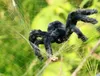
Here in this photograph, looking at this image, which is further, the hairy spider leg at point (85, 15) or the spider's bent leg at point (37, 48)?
the spider's bent leg at point (37, 48)

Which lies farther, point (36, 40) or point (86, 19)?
point (36, 40)

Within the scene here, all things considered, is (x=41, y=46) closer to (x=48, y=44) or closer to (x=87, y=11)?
(x=48, y=44)

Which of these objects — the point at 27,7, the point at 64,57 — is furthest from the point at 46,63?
the point at 27,7

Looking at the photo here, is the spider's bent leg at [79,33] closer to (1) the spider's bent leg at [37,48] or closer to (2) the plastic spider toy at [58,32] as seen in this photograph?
(2) the plastic spider toy at [58,32]

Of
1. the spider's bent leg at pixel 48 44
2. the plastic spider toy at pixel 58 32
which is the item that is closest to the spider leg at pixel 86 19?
the plastic spider toy at pixel 58 32

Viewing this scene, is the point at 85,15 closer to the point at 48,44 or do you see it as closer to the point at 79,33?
the point at 79,33

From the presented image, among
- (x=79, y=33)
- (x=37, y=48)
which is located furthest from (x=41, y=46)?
(x=79, y=33)
